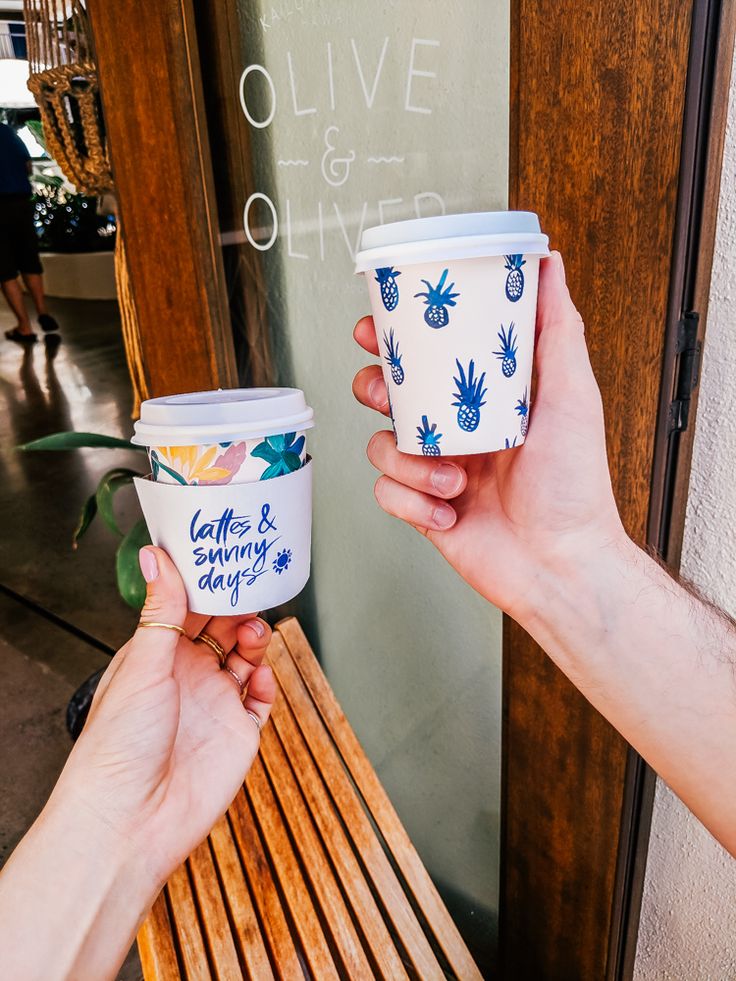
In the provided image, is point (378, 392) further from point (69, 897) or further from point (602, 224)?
point (69, 897)

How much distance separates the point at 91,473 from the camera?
13.7ft

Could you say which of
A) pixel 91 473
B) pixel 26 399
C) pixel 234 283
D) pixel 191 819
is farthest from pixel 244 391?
pixel 26 399

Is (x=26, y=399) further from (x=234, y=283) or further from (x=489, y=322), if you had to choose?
(x=489, y=322)

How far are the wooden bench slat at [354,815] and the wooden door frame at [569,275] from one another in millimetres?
246

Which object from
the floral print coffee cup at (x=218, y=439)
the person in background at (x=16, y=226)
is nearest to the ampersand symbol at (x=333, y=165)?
the floral print coffee cup at (x=218, y=439)

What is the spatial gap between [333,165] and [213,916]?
4.14 feet

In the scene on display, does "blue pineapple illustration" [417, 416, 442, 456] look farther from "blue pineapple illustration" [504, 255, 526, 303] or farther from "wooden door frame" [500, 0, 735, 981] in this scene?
"wooden door frame" [500, 0, 735, 981]

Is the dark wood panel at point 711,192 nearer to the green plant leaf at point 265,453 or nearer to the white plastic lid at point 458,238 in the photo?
the white plastic lid at point 458,238

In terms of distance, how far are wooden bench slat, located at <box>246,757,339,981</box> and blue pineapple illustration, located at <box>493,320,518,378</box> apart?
85 centimetres

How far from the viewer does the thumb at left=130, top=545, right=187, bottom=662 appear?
0.81 meters

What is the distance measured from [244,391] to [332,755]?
2.34 feet

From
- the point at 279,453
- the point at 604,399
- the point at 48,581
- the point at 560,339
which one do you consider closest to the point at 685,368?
the point at 604,399

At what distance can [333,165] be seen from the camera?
1366 mm

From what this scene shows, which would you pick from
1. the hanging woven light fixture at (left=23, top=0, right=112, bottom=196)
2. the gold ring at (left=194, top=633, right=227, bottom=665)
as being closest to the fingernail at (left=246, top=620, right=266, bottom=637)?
the gold ring at (left=194, top=633, right=227, bottom=665)
